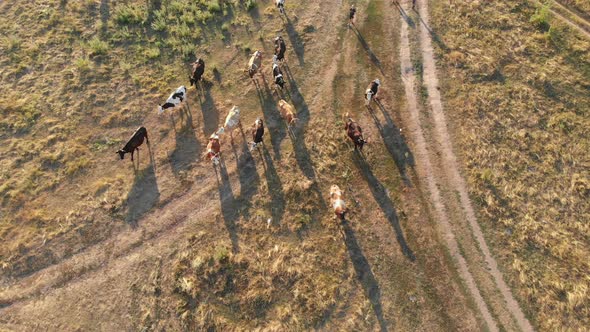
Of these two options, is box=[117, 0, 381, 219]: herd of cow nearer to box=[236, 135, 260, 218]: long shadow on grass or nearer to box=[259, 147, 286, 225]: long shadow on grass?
box=[236, 135, 260, 218]: long shadow on grass

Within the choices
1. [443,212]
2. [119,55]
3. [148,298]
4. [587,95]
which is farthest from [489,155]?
[119,55]

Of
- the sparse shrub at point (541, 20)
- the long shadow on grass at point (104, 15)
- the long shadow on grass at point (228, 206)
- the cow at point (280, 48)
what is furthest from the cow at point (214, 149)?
the sparse shrub at point (541, 20)

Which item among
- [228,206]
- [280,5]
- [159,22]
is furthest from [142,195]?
[280,5]

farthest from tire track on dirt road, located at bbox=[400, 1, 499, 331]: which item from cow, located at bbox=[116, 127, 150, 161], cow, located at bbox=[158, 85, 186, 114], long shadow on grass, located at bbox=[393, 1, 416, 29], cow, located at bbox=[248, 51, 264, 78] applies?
cow, located at bbox=[116, 127, 150, 161]

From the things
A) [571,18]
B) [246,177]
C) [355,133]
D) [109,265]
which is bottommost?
[109,265]

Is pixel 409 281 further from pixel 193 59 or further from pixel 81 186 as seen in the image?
pixel 193 59

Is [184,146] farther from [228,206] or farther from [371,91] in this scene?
[371,91]

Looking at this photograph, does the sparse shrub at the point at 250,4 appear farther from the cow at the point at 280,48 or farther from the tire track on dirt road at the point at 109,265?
the tire track on dirt road at the point at 109,265
